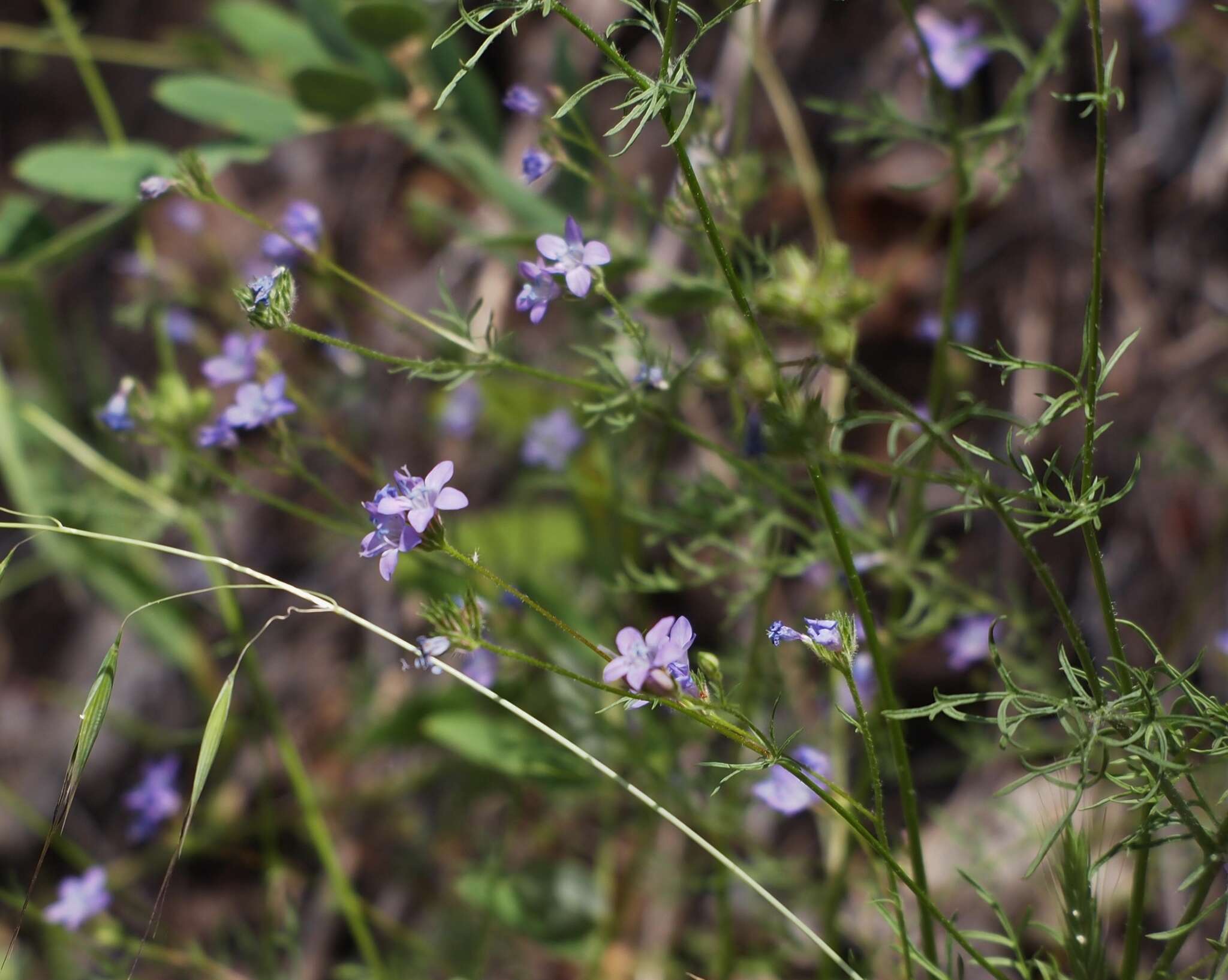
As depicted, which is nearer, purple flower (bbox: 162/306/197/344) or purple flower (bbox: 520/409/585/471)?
purple flower (bbox: 520/409/585/471)

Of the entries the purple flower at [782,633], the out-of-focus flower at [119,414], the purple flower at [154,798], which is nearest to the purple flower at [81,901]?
the purple flower at [154,798]

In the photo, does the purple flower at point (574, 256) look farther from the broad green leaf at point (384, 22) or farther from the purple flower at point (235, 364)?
the broad green leaf at point (384, 22)

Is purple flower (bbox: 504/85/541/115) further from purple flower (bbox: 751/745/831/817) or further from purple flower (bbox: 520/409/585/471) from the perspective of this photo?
purple flower (bbox: 751/745/831/817)

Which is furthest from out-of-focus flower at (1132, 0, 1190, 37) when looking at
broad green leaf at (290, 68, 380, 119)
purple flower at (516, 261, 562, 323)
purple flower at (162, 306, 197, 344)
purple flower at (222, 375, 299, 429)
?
purple flower at (162, 306, 197, 344)

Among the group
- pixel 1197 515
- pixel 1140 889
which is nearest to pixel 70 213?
pixel 1197 515

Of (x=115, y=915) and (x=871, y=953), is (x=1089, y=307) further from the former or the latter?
(x=115, y=915)

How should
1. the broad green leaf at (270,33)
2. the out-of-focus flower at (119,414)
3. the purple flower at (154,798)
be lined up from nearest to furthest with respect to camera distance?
the out-of-focus flower at (119,414) → the broad green leaf at (270,33) → the purple flower at (154,798)
